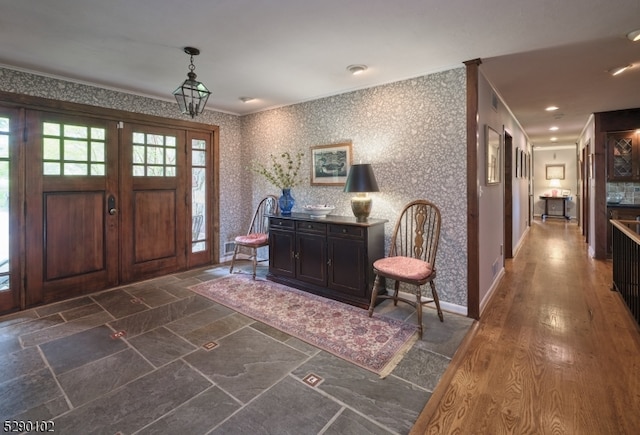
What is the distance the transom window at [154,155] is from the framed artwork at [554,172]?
11919 millimetres

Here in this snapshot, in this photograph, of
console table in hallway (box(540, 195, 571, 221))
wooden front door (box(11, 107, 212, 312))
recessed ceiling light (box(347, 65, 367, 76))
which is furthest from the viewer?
console table in hallway (box(540, 195, 571, 221))

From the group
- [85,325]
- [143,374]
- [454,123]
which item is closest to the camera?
[143,374]

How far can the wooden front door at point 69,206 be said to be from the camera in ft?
11.2

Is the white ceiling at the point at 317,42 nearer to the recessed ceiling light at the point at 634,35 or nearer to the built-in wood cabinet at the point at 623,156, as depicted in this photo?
the recessed ceiling light at the point at 634,35

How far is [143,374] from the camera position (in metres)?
2.19

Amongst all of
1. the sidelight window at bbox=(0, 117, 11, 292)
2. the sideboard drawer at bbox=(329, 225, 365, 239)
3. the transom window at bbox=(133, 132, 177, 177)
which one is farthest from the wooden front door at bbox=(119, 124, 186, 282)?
the sideboard drawer at bbox=(329, 225, 365, 239)

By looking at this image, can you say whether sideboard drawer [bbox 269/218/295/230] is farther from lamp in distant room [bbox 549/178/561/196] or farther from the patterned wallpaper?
lamp in distant room [bbox 549/178/561/196]

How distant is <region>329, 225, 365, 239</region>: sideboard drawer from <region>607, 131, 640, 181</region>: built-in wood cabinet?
5.06 m

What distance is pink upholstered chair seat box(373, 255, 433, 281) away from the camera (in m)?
2.80

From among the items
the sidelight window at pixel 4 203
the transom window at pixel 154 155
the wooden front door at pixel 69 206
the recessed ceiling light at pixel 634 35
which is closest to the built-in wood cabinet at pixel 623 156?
the recessed ceiling light at pixel 634 35

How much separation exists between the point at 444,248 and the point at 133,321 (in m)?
3.12

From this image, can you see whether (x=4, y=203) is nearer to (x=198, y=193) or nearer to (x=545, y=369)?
(x=198, y=193)

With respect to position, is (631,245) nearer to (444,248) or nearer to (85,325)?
(444,248)

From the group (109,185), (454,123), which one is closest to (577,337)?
(454,123)
